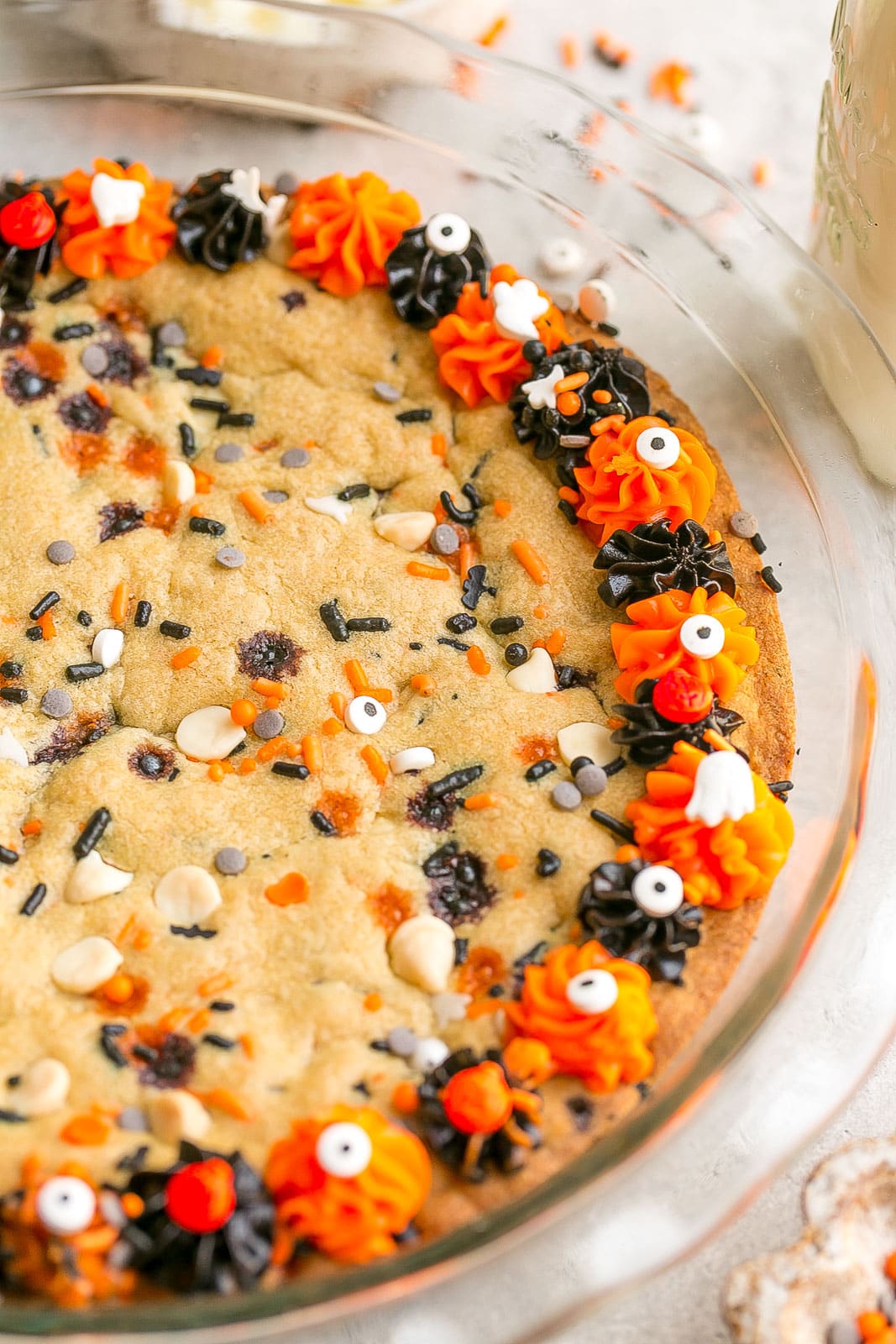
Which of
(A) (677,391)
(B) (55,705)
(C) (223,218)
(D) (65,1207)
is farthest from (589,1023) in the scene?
(C) (223,218)

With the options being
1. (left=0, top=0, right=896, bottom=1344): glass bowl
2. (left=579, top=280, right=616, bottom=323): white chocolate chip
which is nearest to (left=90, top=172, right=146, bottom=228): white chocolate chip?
(left=0, top=0, right=896, bottom=1344): glass bowl

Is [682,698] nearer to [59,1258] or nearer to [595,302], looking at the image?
[595,302]

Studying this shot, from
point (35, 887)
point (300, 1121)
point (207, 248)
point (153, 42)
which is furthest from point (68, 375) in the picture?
point (300, 1121)

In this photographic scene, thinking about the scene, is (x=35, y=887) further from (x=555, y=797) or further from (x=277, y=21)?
(x=277, y=21)

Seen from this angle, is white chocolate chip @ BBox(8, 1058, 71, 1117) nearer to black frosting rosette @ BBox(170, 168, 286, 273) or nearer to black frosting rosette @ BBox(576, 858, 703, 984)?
black frosting rosette @ BBox(576, 858, 703, 984)

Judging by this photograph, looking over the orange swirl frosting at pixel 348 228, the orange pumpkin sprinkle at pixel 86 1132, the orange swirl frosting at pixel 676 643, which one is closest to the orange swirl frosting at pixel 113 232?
the orange swirl frosting at pixel 348 228
